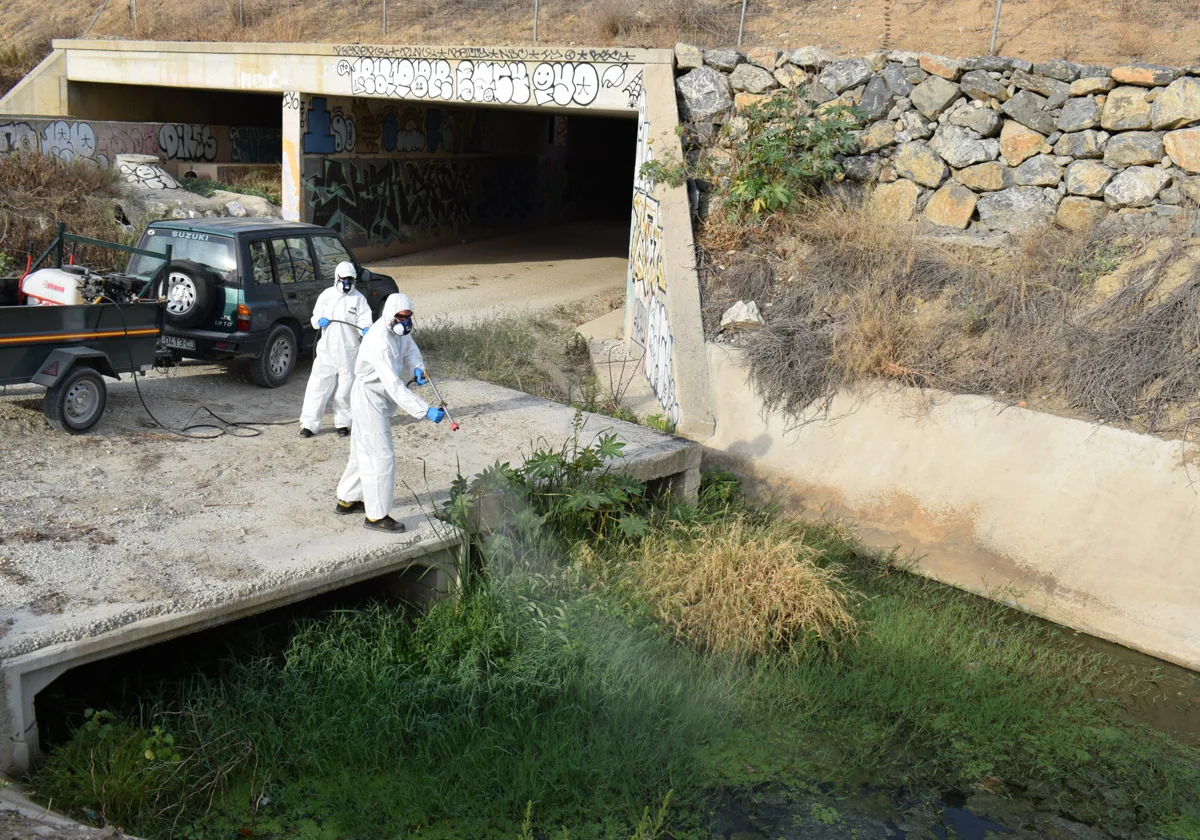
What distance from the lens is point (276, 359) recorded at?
34.2 ft

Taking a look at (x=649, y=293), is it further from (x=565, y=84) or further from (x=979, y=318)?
(x=565, y=84)

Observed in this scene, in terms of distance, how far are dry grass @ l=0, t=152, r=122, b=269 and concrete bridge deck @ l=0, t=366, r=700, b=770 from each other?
6.05m

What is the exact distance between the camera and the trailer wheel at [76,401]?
27.2 ft

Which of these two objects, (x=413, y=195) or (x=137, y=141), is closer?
(x=137, y=141)

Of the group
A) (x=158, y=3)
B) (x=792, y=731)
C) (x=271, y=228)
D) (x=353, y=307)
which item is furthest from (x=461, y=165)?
(x=792, y=731)

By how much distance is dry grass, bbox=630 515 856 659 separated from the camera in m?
7.71

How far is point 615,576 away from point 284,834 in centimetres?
322

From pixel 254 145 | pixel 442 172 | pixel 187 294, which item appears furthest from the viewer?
pixel 254 145

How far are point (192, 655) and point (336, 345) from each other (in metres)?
3.08

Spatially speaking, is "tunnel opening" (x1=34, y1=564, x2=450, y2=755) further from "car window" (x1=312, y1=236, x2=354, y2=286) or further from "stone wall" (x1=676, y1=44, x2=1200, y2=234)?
"stone wall" (x1=676, y1=44, x2=1200, y2=234)

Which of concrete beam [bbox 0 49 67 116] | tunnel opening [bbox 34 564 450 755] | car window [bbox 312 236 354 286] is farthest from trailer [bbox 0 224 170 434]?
concrete beam [bbox 0 49 67 116]

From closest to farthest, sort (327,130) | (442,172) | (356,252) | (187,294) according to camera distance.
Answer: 1. (187,294)
2. (327,130)
3. (356,252)
4. (442,172)

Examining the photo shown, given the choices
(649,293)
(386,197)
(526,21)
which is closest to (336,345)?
(649,293)

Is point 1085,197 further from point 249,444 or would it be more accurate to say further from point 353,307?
point 249,444
